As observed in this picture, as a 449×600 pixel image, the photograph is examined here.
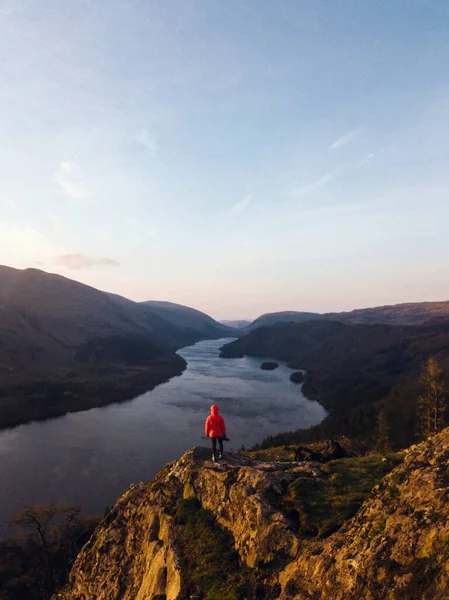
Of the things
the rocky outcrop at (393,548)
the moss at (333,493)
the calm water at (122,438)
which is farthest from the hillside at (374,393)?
the rocky outcrop at (393,548)

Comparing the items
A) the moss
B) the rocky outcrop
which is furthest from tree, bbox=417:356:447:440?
the rocky outcrop

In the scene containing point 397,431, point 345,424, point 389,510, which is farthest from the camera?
point 345,424

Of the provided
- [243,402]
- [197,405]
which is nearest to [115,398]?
[197,405]

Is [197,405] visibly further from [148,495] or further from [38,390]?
[148,495]

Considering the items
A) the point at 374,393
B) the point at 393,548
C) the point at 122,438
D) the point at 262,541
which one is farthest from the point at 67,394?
the point at 393,548

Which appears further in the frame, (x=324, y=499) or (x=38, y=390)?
(x=38, y=390)

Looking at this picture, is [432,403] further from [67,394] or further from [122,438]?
[67,394]
